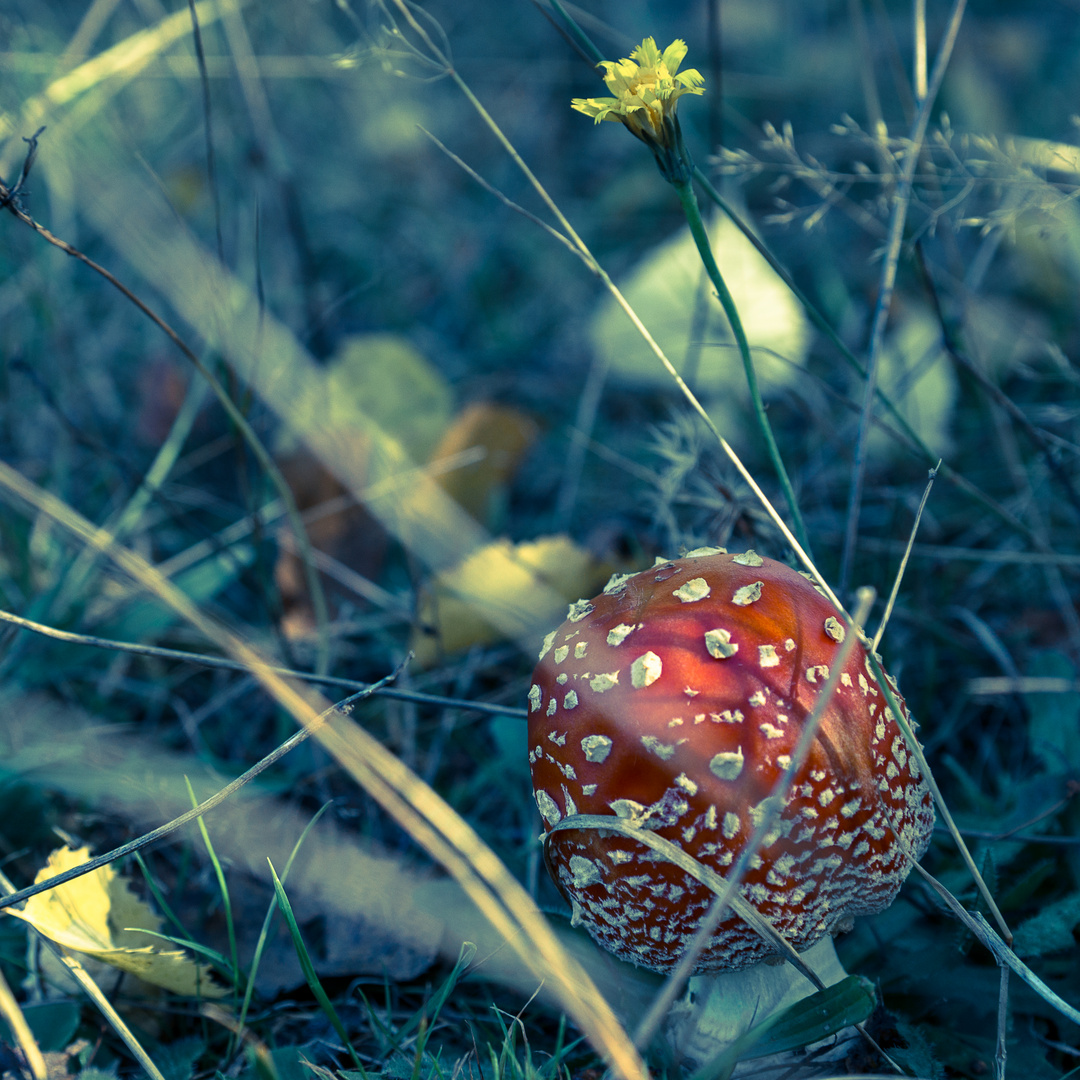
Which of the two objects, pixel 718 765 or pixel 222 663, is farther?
pixel 222 663

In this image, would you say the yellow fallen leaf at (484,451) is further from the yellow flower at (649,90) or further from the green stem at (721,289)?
the yellow flower at (649,90)

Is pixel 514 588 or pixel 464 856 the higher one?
pixel 514 588

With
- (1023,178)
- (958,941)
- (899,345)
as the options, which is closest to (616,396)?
(899,345)

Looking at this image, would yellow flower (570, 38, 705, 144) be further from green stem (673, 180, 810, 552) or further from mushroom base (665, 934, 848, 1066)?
mushroom base (665, 934, 848, 1066)

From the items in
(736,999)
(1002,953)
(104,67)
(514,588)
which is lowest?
(736,999)

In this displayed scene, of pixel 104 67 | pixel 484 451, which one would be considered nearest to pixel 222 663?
pixel 484 451

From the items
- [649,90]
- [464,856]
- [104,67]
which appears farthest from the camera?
[104,67]

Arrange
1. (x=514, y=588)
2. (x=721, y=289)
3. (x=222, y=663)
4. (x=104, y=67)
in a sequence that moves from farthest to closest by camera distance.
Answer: (x=104, y=67) → (x=514, y=588) → (x=222, y=663) → (x=721, y=289)

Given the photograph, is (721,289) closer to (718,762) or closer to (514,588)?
(718,762)
